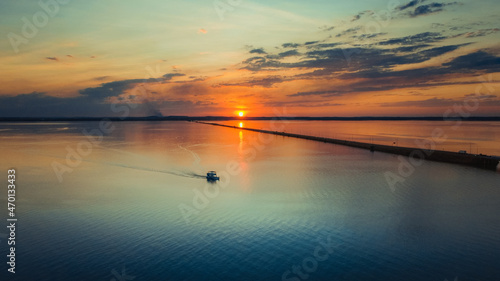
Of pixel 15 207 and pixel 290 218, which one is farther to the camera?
pixel 15 207

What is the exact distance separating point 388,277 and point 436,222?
32.9 feet

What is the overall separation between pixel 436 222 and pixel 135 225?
19.7 m

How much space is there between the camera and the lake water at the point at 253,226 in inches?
605

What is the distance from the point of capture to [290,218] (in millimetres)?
22812

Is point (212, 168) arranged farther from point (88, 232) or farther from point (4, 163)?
point (4, 163)

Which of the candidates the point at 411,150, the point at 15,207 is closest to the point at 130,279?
the point at 15,207

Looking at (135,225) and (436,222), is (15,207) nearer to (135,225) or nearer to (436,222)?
(135,225)

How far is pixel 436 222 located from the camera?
73.7 ft

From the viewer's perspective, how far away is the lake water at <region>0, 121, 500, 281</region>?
1536 centimetres

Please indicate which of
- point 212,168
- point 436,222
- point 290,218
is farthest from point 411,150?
point 290,218

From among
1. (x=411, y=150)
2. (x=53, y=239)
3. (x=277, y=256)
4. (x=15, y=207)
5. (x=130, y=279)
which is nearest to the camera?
(x=130, y=279)

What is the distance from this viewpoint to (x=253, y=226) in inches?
828

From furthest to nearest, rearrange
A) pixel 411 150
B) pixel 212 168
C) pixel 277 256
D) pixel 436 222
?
pixel 411 150 < pixel 212 168 < pixel 436 222 < pixel 277 256

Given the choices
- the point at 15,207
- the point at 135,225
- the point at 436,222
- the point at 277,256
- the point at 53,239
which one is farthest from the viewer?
the point at 15,207
